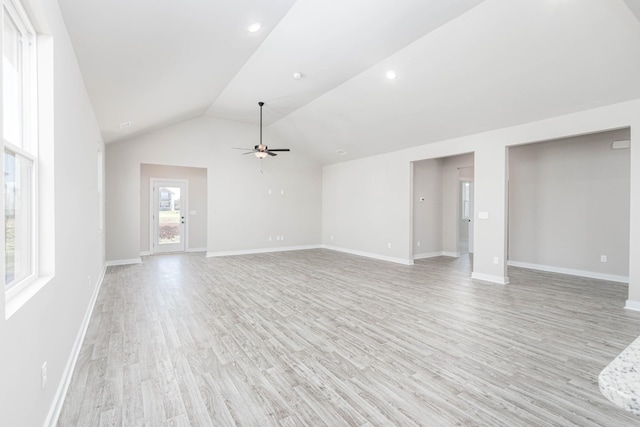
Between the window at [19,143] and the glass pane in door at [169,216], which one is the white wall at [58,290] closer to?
the window at [19,143]

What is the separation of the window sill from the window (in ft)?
0.15

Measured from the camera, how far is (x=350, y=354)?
8.83ft

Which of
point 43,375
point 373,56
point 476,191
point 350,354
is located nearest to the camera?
point 43,375

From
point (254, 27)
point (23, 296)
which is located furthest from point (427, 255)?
point (23, 296)

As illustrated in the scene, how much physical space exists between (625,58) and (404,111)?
9.59 feet

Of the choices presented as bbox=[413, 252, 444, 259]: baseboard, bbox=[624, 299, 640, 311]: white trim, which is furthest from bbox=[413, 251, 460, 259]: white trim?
bbox=[624, 299, 640, 311]: white trim

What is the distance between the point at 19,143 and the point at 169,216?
7.44m

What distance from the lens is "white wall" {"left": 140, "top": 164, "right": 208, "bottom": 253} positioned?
8.26 metres

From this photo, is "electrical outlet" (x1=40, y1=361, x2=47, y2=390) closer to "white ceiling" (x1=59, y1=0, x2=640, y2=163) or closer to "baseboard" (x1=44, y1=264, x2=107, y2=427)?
"baseboard" (x1=44, y1=264, x2=107, y2=427)

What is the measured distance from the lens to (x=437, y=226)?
8109 mm

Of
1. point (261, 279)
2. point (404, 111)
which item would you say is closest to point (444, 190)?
Answer: point (404, 111)

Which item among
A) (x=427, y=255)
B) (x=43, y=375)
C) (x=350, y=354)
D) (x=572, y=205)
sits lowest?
(x=350, y=354)

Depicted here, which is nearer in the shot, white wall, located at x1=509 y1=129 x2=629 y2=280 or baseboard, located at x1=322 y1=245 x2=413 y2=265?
white wall, located at x1=509 y1=129 x2=629 y2=280

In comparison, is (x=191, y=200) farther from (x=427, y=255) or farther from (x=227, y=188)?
(x=427, y=255)
